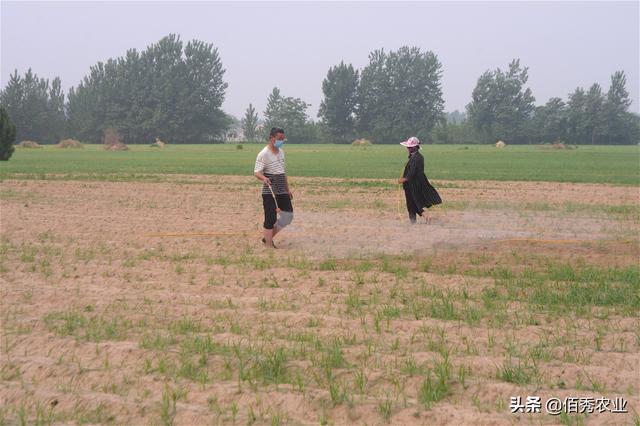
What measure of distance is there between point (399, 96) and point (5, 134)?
68.3 metres

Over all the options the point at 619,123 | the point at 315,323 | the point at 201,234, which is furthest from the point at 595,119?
the point at 315,323

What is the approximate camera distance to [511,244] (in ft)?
32.5

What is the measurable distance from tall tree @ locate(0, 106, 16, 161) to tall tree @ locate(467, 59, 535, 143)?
225ft

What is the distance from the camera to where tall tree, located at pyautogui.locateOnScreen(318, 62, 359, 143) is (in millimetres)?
95500

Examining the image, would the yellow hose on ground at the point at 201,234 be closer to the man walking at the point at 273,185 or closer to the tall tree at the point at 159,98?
the man walking at the point at 273,185

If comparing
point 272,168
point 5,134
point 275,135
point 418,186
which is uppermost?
point 5,134

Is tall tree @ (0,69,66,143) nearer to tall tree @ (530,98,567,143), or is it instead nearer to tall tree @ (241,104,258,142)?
tall tree @ (241,104,258,142)

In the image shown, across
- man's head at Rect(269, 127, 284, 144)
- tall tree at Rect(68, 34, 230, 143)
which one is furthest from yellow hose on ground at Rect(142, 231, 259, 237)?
tall tree at Rect(68, 34, 230, 143)

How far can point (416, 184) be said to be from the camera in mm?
11977

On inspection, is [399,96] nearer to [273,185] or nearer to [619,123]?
[619,123]

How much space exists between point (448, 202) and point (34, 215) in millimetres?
9107

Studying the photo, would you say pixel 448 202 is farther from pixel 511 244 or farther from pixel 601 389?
pixel 601 389

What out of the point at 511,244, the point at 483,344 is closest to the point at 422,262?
the point at 511,244

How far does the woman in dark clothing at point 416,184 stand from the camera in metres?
11.8
